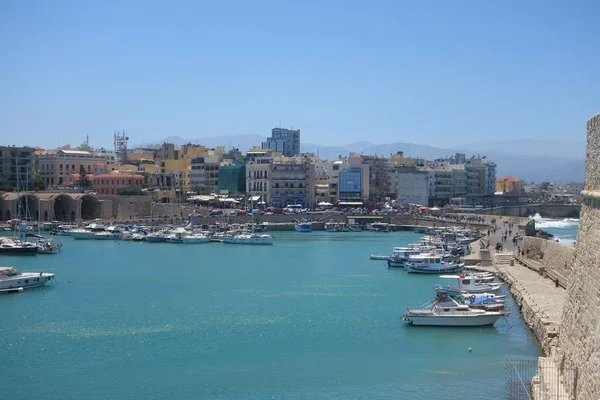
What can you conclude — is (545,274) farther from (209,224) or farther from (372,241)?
(209,224)

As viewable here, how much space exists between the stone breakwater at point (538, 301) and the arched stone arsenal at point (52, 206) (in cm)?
4912

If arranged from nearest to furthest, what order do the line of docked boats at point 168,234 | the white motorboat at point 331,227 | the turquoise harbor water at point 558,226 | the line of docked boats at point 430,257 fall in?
1. the line of docked boats at point 430,257
2. the line of docked boats at point 168,234
3. the turquoise harbor water at point 558,226
4. the white motorboat at point 331,227

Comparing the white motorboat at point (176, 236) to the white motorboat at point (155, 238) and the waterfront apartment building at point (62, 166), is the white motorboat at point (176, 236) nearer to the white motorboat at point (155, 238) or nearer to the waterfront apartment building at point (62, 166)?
the white motorboat at point (155, 238)

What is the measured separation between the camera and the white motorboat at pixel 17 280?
118 ft

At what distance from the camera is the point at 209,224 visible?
77812 mm

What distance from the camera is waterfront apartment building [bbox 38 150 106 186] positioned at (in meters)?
92.5

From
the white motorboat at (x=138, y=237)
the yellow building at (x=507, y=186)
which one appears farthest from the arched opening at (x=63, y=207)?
the yellow building at (x=507, y=186)

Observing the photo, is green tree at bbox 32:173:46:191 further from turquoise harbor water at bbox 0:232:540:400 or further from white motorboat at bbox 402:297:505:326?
white motorboat at bbox 402:297:505:326

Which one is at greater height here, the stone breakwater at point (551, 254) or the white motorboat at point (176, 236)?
the stone breakwater at point (551, 254)

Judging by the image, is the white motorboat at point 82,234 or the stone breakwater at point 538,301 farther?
the white motorboat at point 82,234

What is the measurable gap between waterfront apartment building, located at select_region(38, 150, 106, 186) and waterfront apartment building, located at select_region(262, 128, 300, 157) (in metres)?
49.2

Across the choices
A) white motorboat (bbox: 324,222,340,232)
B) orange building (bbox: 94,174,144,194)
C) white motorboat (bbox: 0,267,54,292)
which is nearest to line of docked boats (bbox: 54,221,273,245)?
white motorboat (bbox: 324,222,340,232)

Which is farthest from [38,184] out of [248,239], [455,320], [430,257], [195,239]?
[455,320]

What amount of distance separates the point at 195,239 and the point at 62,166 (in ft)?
109
